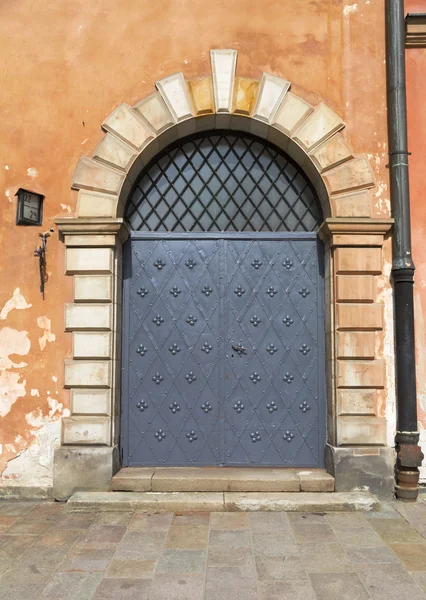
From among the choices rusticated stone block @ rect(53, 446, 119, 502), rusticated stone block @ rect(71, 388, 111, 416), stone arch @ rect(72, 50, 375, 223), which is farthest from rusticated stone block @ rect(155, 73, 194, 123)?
rusticated stone block @ rect(53, 446, 119, 502)

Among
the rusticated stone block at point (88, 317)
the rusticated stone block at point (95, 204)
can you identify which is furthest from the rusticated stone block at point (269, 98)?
the rusticated stone block at point (88, 317)

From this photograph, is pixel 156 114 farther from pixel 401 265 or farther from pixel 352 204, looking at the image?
pixel 401 265

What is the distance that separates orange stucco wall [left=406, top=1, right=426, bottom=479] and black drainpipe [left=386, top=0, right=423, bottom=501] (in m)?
0.18

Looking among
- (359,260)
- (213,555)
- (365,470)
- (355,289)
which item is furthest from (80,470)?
(359,260)

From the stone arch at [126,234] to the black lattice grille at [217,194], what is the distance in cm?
23

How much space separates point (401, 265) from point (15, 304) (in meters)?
4.04

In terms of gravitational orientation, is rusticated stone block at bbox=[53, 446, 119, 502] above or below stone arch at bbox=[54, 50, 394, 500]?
below

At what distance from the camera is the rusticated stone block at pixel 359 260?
18.3ft

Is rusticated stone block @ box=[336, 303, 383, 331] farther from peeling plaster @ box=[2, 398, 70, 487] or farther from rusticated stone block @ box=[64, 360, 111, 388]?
peeling plaster @ box=[2, 398, 70, 487]

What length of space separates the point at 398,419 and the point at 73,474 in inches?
132

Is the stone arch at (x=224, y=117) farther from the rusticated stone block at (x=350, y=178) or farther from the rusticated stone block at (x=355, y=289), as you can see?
the rusticated stone block at (x=355, y=289)

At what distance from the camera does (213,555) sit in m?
3.90

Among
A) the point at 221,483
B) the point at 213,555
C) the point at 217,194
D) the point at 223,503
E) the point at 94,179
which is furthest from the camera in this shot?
the point at 217,194

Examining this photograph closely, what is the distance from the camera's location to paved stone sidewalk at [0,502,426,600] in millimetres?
3387
